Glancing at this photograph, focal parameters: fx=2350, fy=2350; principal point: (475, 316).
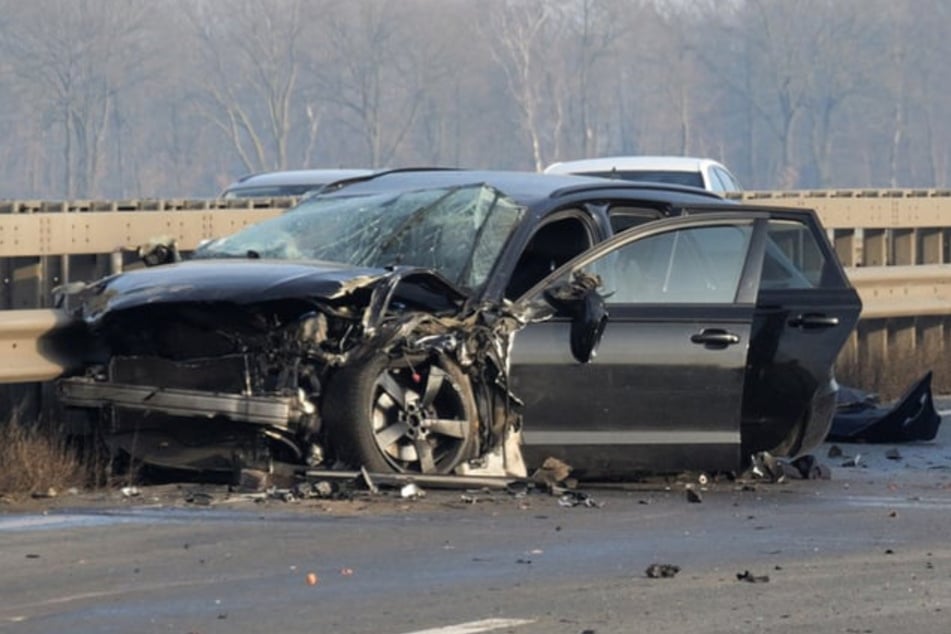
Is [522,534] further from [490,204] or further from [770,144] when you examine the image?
[770,144]

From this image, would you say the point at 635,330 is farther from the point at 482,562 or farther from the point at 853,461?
the point at 482,562

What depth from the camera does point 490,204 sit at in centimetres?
1107

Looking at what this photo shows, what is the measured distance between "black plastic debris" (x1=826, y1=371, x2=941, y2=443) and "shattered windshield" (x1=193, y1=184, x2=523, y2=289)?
3.30 meters

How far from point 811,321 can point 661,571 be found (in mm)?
3352

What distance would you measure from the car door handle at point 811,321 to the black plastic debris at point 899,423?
84.9 inches

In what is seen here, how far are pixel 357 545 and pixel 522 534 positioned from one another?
739 millimetres

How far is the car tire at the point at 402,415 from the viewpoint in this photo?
10.1 meters

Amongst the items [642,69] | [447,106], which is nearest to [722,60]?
[642,69]

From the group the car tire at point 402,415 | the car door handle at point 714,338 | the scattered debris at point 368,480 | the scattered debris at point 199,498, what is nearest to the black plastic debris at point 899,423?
the car door handle at point 714,338

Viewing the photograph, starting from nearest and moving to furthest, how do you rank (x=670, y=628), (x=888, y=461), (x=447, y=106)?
(x=670, y=628) → (x=888, y=461) → (x=447, y=106)

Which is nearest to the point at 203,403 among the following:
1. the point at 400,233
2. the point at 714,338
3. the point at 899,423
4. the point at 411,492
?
the point at 411,492

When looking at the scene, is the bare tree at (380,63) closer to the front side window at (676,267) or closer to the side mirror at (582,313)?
the front side window at (676,267)

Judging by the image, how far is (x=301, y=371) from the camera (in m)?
10.3

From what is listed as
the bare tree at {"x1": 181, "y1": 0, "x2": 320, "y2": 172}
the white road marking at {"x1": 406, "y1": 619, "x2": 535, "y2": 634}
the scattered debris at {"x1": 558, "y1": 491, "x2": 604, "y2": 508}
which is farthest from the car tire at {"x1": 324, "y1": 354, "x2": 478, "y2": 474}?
the bare tree at {"x1": 181, "y1": 0, "x2": 320, "y2": 172}
